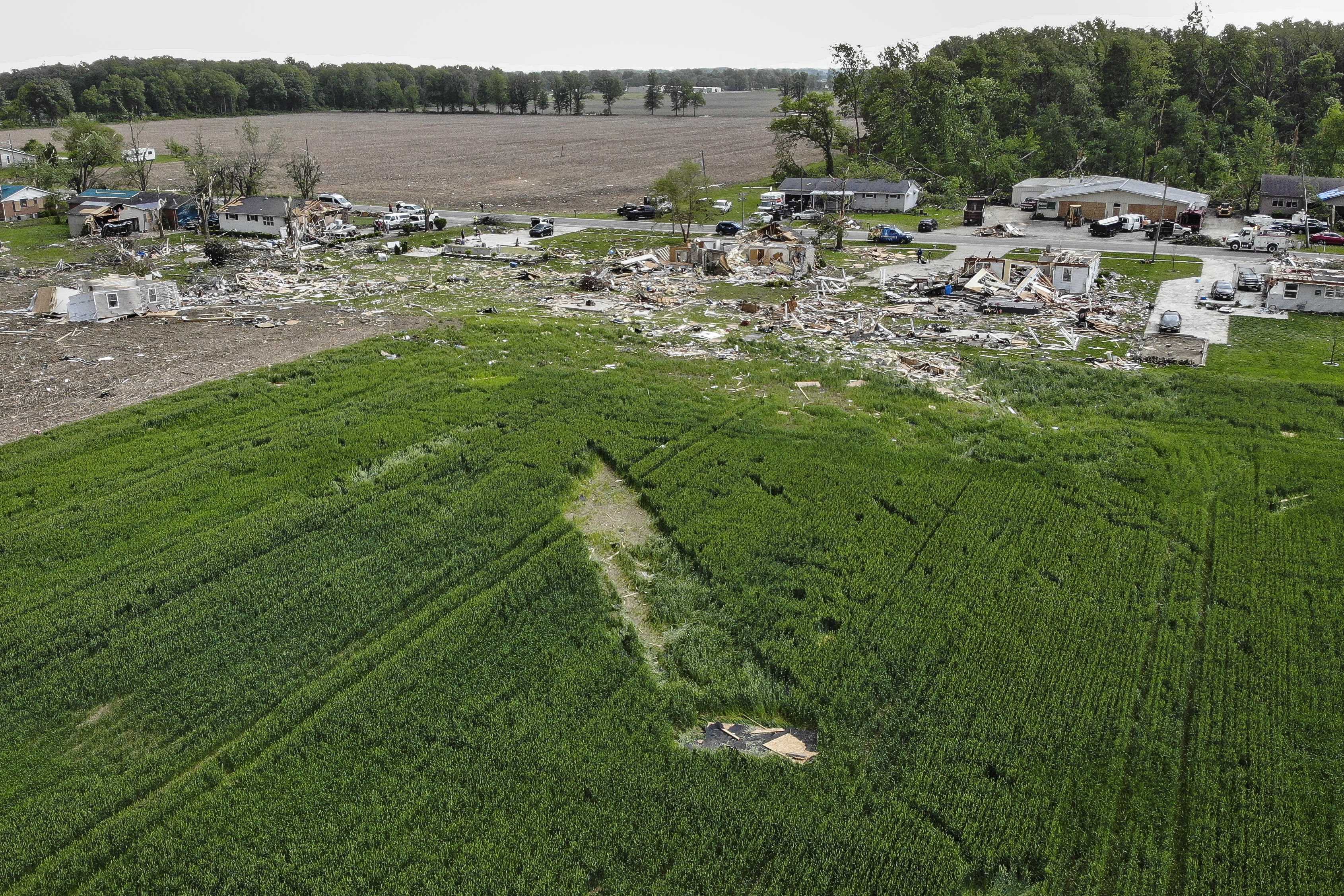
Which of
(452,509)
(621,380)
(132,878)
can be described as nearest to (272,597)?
(452,509)

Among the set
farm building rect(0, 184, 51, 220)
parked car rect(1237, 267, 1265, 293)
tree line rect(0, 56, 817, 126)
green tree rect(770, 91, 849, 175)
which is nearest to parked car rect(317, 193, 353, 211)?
farm building rect(0, 184, 51, 220)

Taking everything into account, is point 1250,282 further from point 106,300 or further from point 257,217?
point 257,217

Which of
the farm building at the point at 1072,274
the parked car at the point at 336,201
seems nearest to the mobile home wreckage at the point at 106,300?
the parked car at the point at 336,201

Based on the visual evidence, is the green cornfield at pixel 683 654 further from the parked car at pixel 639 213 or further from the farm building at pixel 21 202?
the farm building at pixel 21 202

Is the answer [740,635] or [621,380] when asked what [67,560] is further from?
[621,380]

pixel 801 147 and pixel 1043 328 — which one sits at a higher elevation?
pixel 801 147

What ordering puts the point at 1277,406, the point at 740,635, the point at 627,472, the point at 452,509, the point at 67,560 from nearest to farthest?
the point at 740,635
the point at 67,560
the point at 452,509
the point at 627,472
the point at 1277,406

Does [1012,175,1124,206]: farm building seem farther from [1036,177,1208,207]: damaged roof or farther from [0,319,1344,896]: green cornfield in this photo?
[0,319,1344,896]: green cornfield
